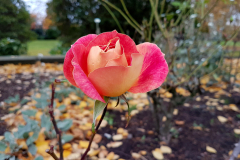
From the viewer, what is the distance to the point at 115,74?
1.12 feet

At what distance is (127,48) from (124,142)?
92 centimetres

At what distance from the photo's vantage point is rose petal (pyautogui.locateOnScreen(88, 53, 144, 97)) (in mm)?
337

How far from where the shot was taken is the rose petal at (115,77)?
0.34 metres

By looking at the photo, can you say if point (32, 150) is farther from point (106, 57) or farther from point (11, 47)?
point (11, 47)

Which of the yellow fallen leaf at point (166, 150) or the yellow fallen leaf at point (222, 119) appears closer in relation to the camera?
the yellow fallen leaf at point (166, 150)

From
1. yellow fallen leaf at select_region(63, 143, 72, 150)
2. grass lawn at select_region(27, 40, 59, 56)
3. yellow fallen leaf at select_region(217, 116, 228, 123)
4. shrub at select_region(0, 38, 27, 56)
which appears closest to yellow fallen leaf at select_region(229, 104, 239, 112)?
yellow fallen leaf at select_region(217, 116, 228, 123)

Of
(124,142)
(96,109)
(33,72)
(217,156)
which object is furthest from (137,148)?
(33,72)

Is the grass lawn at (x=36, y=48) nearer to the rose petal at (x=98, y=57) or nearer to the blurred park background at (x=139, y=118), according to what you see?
the blurred park background at (x=139, y=118)

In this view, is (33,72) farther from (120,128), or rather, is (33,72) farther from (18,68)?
(120,128)

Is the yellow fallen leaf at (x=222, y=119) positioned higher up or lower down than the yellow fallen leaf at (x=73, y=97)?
lower down

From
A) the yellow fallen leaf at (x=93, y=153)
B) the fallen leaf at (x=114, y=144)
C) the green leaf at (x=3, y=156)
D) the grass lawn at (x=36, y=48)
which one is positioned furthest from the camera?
the grass lawn at (x=36, y=48)

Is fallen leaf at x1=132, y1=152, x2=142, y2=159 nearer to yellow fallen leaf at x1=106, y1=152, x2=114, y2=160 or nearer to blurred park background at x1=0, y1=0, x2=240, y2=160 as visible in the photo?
blurred park background at x1=0, y1=0, x2=240, y2=160

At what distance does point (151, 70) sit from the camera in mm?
398

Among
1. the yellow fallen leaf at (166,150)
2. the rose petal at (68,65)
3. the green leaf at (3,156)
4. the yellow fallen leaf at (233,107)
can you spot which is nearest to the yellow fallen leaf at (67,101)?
the green leaf at (3,156)
